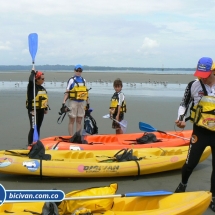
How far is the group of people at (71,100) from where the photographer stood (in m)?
5.78

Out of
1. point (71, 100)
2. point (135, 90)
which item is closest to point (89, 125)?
point (71, 100)

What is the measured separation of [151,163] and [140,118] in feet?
18.3

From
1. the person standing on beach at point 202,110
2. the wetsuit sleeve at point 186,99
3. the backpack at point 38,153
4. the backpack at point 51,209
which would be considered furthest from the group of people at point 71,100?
the backpack at point 51,209

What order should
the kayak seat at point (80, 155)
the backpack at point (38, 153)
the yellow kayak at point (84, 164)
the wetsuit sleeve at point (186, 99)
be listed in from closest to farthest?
the wetsuit sleeve at point (186, 99), the yellow kayak at point (84, 164), the backpack at point (38, 153), the kayak seat at point (80, 155)

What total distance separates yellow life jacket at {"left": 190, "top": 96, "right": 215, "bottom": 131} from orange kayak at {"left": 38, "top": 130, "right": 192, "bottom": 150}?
2119 millimetres

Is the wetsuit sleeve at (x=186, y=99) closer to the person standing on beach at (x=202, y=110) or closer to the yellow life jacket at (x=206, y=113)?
the person standing on beach at (x=202, y=110)

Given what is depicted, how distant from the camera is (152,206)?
10.2 feet

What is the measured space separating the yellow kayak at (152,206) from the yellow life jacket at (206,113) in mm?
647

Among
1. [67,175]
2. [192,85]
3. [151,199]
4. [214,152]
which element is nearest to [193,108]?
[192,85]

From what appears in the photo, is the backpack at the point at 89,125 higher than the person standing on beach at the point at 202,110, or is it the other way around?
the person standing on beach at the point at 202,110

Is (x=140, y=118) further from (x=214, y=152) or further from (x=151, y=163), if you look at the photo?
(x=214, y=152)

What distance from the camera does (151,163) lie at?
14.9 feet

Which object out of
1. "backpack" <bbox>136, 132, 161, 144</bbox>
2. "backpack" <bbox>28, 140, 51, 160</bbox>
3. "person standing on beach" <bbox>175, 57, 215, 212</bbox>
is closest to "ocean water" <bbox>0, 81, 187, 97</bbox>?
"backpack" <bbox>136, 132, 161, 144</bbox>

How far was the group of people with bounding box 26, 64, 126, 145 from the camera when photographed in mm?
5777
